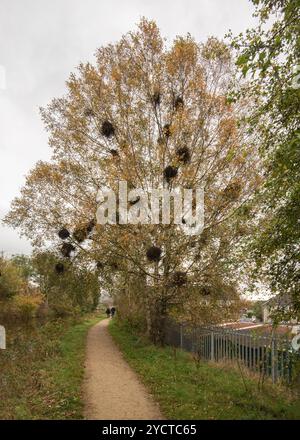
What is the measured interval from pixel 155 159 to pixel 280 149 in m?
9.22

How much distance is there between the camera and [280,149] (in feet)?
18.2

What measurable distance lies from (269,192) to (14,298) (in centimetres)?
2352

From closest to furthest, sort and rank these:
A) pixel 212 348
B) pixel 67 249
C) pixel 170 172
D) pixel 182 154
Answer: pixel 170 172, pixel 212 348, pixel 182 154, pixel 67 249

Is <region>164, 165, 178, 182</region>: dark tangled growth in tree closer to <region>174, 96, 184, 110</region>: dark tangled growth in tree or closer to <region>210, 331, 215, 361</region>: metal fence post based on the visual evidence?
<region>174, 96, 184, 110</region>: dark tangled growth in tree

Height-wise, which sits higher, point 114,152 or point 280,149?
point 114,152

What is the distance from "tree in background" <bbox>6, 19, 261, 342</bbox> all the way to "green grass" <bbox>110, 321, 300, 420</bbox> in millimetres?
3844

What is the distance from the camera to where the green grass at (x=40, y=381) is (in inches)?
279

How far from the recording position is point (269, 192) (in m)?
6.19

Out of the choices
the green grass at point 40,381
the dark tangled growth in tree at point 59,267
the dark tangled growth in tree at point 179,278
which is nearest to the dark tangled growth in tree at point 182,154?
the dark tangled growth in tree at point 179,278

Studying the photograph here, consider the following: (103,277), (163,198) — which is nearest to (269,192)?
(163,198)

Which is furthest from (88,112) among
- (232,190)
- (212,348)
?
(212,348)

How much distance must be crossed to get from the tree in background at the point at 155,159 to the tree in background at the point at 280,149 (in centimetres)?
698

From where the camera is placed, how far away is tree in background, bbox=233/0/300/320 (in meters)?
5.60

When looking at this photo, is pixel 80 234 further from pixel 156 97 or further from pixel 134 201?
pixel 156 97
